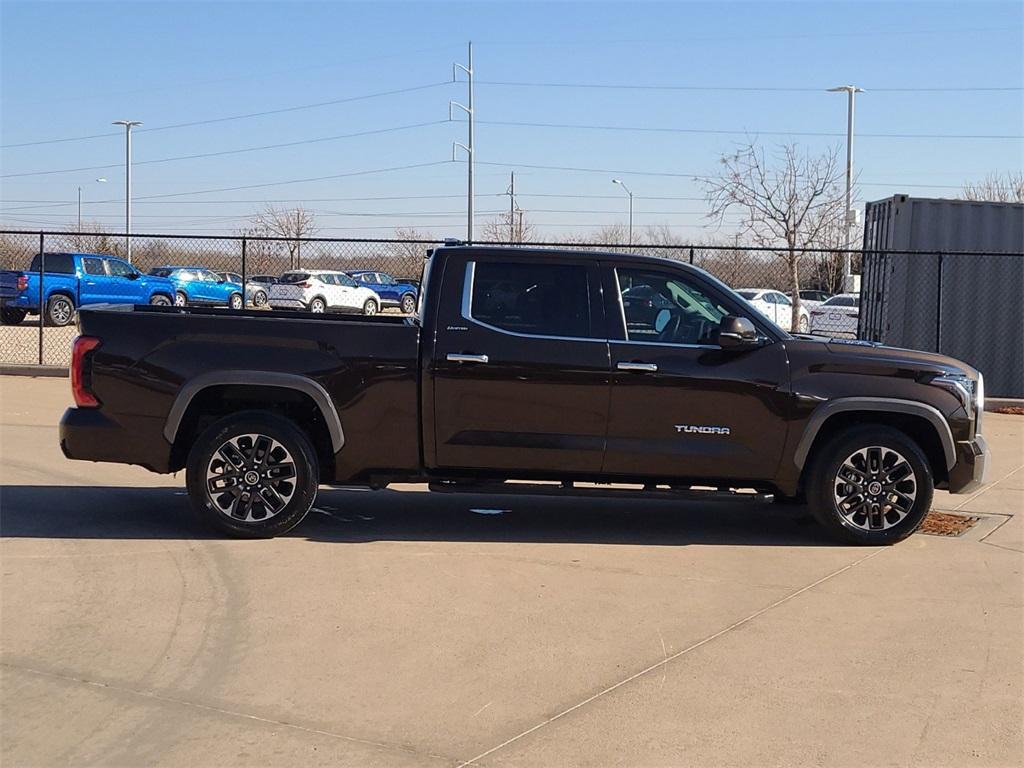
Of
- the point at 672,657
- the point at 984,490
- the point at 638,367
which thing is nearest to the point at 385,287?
the point at 984,490

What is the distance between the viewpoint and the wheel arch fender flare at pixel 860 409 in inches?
296

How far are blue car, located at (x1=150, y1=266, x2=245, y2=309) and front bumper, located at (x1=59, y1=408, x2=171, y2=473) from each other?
26958 millimetres

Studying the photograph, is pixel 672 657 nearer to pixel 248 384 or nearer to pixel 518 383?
pixel 518 383

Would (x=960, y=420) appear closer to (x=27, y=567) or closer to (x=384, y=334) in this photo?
(x=384, y=334)

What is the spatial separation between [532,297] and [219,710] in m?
3.73

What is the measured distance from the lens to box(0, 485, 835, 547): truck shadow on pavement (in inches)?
308

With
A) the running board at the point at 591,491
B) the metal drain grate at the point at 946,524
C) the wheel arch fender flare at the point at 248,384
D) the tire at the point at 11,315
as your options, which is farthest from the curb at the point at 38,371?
the metal drain grate at the point at 946,524

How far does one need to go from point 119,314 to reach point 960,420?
5.66 metres

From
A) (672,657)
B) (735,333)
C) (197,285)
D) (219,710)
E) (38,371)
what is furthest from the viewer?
(197,285)

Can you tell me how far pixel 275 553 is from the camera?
23.8 ft

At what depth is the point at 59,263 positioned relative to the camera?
92.7ft

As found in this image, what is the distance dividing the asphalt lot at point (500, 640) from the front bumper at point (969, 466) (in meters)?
0.49

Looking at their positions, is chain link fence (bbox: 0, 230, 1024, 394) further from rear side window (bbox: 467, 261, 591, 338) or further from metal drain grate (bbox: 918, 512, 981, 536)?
metal drain grate (bbox: 918, 512, 981, 536)

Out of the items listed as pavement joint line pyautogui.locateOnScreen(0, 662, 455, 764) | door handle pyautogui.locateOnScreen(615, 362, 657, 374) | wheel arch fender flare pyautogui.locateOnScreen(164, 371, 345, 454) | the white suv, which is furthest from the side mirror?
the white suv
